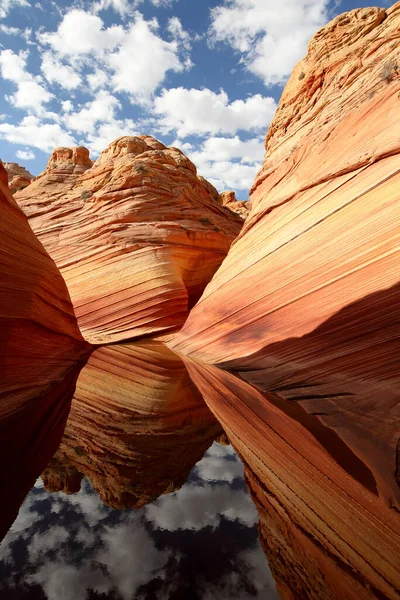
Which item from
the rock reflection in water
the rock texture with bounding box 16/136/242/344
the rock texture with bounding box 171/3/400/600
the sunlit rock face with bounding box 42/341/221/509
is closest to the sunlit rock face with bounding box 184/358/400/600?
the rock texture with bounding box 171/3/400/600

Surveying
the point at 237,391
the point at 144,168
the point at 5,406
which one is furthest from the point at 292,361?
the point at 144,168

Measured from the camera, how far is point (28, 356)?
604 cm

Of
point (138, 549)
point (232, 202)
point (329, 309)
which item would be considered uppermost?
point (232, 202)

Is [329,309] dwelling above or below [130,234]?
below

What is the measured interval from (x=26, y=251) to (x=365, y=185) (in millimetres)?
6643

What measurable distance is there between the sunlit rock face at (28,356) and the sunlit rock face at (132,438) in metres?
0.20

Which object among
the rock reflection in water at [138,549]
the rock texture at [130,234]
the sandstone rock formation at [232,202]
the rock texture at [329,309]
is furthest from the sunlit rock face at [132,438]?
the sandstone rock formation at [232,202]

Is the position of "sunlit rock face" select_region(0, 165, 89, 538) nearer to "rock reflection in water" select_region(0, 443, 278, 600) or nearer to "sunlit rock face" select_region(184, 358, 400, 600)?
"rock reflection in water" select_region(0, 443, 278, 600)

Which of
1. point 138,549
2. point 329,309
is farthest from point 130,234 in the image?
point 138,549

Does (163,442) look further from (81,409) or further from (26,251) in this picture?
(26,251)

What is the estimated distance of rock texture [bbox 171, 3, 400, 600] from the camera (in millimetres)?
1845

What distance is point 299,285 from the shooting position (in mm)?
6449

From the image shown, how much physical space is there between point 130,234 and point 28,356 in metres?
8.62

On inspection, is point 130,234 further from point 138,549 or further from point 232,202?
point 232,202
